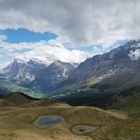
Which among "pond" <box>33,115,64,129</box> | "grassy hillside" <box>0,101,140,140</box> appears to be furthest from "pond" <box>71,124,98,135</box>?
"pond" <box>33,115,64,129</box>

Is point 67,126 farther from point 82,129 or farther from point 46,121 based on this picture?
point 46,121

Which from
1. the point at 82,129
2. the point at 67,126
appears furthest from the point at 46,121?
the point at 82,129

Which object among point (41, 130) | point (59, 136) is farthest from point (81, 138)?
point (41, 130)

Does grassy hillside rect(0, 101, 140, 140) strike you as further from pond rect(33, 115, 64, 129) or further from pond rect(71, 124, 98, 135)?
pond rect(33, 115, 64, 129)

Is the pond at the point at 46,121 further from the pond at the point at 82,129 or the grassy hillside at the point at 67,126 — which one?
the pond at the point at 82,129

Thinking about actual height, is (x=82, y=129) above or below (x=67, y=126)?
below

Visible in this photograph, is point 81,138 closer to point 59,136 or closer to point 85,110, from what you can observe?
point 59,136
